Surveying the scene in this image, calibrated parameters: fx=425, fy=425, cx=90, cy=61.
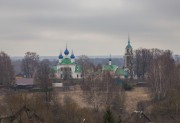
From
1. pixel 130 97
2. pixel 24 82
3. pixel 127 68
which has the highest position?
pixel 127 68

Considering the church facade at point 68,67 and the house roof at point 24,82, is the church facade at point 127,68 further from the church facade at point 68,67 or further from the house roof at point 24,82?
the house roof at point 24,82

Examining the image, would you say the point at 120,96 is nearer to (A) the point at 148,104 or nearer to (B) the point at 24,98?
(A) the point at 148,104

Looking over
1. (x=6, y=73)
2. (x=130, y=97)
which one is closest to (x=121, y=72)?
(x=6, y=73)

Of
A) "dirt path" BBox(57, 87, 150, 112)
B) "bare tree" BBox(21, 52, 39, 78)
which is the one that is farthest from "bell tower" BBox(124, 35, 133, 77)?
"bare tree" BBox(21, 52, 39, 78)

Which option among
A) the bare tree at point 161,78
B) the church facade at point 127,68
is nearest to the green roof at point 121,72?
the church facade at point 127,68

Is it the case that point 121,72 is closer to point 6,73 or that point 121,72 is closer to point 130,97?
point 6,73

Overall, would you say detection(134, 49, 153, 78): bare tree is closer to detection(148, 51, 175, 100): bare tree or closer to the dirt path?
the dirt path

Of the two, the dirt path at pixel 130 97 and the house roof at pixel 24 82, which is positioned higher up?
the house roof at pixel 24 82

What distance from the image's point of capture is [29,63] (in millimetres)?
98312

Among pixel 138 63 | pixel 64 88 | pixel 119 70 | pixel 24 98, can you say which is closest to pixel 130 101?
pixel 64 88

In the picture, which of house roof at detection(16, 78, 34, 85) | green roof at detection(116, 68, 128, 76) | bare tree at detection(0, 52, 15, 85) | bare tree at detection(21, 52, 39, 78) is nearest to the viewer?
bare tree at detection(0, 52, 15, 85)

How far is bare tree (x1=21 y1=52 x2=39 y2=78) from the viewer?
96.9m

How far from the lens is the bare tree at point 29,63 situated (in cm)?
9694

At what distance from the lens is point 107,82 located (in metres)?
58.3
